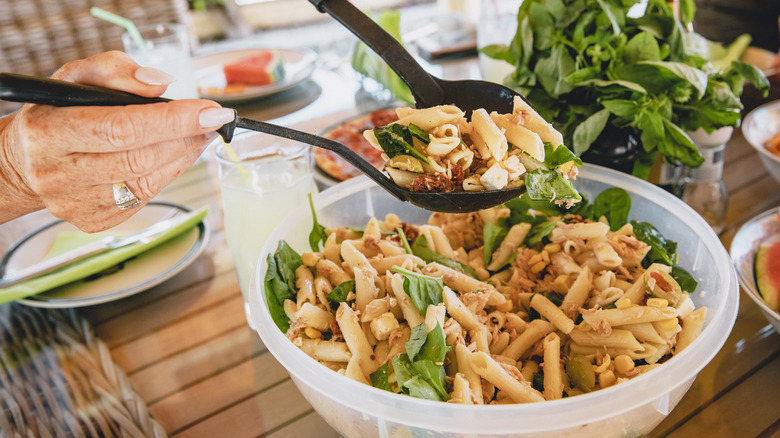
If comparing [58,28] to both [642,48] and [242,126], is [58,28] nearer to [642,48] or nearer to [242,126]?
[242,126]

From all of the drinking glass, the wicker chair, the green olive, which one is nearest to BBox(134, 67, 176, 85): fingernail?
the green olive

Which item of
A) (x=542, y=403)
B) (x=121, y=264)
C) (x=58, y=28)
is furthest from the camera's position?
(x=58, y=28)

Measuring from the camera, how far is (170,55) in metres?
1.80

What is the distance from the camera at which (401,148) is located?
814mm

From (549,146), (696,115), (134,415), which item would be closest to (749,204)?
(696,115)

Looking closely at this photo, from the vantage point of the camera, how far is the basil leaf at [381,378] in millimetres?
732

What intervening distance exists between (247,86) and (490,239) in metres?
1.32

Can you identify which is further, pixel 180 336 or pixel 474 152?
pixel 180 336

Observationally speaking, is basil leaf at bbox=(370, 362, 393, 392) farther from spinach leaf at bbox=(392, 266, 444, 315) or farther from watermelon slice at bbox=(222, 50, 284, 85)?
watermelon slice at bbox=(222, 50, 284, 85)

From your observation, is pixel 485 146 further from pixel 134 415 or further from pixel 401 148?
pixel 134 415

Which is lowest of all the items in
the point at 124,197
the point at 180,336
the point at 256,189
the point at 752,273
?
the point at 180,336

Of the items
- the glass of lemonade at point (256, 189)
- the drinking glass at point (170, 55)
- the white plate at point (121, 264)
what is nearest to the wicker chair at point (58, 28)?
the drinking glass at point (170, 55)

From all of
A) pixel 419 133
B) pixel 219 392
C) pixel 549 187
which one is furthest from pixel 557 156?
pixel 219 392

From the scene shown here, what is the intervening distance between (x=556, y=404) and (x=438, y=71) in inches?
62.6
